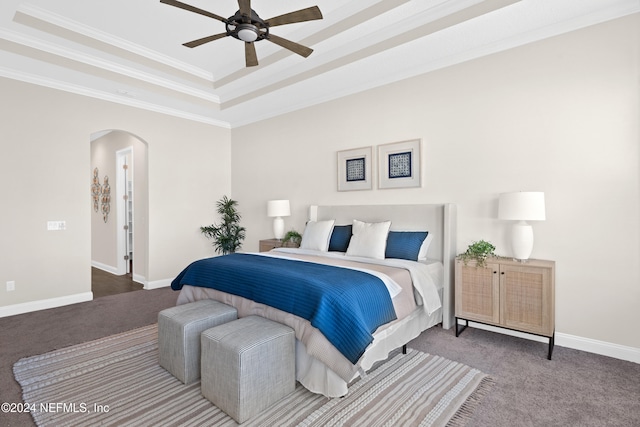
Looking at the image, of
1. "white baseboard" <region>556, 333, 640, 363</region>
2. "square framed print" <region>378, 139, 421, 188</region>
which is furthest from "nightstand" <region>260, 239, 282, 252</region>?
"white baseboard" <region>556, 333, 640, 363</region>

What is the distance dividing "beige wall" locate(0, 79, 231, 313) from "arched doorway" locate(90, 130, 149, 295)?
0.88 ft

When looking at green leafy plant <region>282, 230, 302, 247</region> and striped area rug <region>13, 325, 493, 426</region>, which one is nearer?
striped area rug <region>13, 325, 493, 426</region>

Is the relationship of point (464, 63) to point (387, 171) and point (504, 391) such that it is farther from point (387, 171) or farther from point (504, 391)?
point (504, 391)

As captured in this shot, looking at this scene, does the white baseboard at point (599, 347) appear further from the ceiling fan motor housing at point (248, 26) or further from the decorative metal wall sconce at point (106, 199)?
the decorative metal wall sconce at point (106, 199)

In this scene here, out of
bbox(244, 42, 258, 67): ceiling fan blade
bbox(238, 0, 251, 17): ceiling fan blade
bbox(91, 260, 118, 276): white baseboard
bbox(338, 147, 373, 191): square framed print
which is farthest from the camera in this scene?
bbox(91, 260, 118, 276): white baseboard

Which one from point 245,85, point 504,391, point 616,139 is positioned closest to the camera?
point 504,391

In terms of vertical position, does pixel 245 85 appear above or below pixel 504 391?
→ above

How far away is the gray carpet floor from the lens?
1.97m

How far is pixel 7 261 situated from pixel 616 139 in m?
6.46

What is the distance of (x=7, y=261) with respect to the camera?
3883 millimetres

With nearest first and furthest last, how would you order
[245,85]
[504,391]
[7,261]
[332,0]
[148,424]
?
[148,424] < [504,391] < [332,0] < [7,261] < [245,85]

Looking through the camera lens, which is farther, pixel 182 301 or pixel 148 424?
pixel 182 301

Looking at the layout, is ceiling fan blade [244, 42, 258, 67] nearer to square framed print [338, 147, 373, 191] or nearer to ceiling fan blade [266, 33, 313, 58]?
ceiling fan blade [266, 33, 313, 58]

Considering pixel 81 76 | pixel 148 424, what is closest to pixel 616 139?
pixel 148 424
